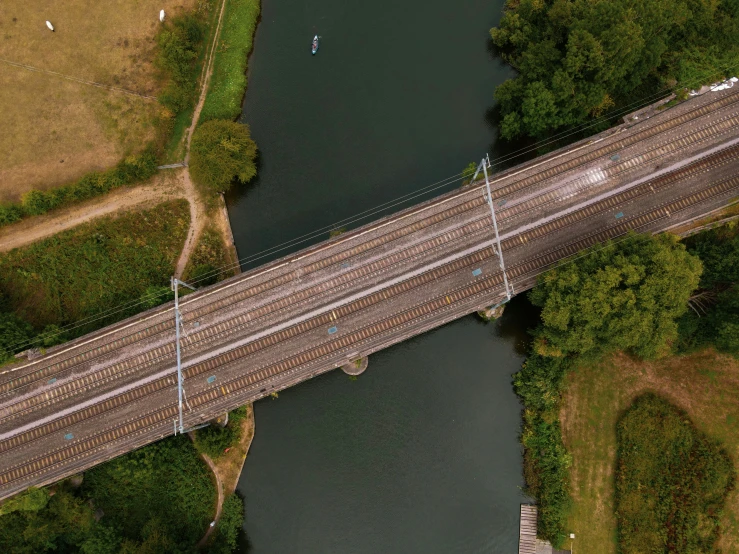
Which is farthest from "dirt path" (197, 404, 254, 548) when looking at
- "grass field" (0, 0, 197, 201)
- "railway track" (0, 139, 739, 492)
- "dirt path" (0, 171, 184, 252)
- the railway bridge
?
"grass field" (0, 0, 197, 201)

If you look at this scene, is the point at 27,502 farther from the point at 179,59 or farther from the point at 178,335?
the point at 179,59

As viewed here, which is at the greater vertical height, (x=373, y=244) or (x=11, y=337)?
(x=373, y=244)

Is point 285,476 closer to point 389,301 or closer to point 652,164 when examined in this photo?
point 389,301

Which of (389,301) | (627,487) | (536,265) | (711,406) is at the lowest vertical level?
(627,487)

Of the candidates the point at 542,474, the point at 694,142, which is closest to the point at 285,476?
the point at 542,474

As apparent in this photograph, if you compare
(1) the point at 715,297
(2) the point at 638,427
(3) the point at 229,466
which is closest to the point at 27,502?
(3) the point at 229,466

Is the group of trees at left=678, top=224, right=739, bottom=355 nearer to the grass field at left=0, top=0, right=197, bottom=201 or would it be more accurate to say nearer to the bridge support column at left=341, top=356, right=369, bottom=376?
the bridge support column at left=341, top=356, right=369, bottom=376

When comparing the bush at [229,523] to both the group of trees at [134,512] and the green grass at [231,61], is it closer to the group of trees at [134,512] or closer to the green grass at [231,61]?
the group of trees at [134,512]
